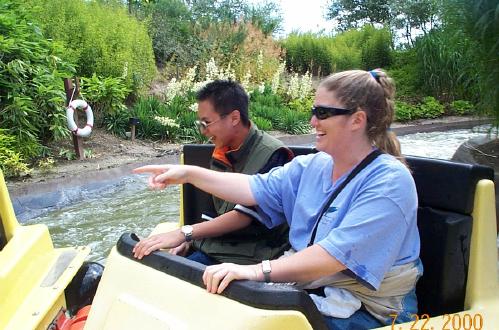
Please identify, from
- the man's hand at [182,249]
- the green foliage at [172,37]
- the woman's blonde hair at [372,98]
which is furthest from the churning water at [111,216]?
the green foliage at [172,37]

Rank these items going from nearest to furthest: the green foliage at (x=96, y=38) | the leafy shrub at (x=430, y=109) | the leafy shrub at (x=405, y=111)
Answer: the green foliage at (x=96, y=38) < the leafy shrub at (x=405, y=111) < the leafy shrub at (x=430, y=109)

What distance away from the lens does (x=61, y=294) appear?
81.8 inches

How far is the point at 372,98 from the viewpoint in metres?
1.52

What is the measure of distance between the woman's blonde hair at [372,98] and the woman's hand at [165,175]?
20.9 inches

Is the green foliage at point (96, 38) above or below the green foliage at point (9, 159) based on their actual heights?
above

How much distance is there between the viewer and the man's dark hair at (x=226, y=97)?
2143 millimetres

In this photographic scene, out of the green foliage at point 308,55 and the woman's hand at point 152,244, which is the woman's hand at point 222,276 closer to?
the woman's hand at point 152,244

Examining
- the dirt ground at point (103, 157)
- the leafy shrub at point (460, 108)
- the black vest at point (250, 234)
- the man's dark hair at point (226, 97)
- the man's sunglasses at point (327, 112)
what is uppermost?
the man's dark hair at point (226, 97)

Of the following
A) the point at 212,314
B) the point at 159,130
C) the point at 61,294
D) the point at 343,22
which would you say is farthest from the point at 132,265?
the point at 343,22

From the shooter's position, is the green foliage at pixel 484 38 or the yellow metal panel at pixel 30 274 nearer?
the yellow metal panel at pixel 30 274

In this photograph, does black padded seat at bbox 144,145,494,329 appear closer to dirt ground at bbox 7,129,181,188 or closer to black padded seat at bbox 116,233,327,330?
black padded seat at bbox 116,233,327,330

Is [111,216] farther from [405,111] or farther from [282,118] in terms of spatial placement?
[405,111]

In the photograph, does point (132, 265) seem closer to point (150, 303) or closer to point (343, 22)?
point (150, 303)

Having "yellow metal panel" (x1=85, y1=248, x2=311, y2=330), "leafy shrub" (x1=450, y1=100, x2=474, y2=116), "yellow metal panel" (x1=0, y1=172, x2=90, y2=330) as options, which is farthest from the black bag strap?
"leafy shrub" (x1=450, y1=100, x2=474, y2=116)
